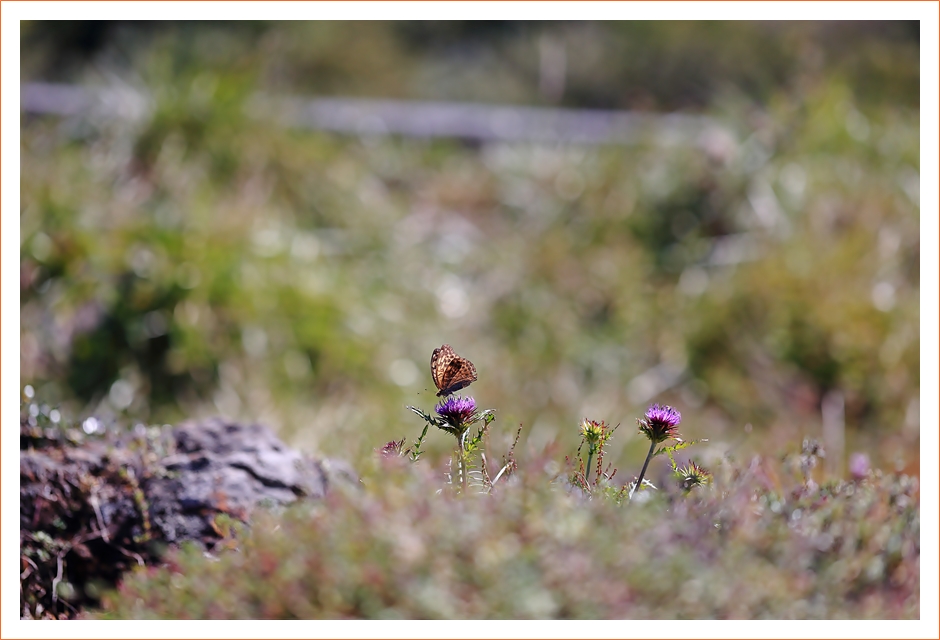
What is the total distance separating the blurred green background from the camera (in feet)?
14.3

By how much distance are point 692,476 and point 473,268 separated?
404 cm

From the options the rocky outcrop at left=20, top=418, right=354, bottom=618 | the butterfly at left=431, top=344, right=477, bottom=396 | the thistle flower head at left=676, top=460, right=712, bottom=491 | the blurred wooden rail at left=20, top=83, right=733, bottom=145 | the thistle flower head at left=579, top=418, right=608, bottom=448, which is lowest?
the rocky outcrop at left=20, top=418, right=354, bottom=618

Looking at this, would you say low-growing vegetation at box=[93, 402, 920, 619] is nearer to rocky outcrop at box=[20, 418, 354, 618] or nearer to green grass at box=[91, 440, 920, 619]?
green grass at box=[91, 440, 920, 619]

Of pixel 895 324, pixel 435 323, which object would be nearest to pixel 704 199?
pixel 895 324

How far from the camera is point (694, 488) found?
6.19 feet

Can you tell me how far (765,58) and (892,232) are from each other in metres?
8.33

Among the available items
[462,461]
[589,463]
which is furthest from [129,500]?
[589,463]

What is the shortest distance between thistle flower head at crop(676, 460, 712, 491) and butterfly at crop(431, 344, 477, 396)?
0.55m

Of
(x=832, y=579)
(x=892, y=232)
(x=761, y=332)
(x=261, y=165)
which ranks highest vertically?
(x=261, y=165)

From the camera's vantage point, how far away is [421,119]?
A: 9.10m

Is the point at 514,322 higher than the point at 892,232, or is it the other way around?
the point at 892,232

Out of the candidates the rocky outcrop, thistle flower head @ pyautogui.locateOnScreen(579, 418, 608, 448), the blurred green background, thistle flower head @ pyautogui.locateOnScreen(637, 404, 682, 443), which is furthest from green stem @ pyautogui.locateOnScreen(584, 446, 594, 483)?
the blurred green background

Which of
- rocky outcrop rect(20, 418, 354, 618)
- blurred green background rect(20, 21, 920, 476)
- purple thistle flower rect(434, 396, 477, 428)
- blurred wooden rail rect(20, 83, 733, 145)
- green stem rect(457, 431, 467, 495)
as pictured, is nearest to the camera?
purple thistle flower rect(434, 396, 477, 428)

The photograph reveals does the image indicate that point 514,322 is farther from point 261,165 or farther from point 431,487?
point 431,487
